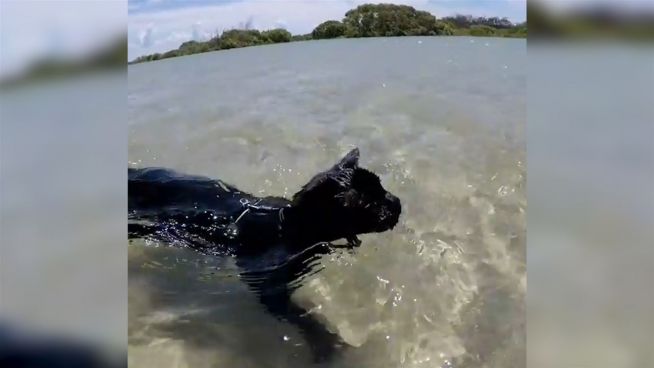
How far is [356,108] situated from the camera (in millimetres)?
9500

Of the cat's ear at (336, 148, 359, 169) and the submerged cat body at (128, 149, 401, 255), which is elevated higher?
the cat's ear at (336, 148, 359, 169)

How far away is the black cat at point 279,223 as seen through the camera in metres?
4.22

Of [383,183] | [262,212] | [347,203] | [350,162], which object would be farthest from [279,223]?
[383,183]

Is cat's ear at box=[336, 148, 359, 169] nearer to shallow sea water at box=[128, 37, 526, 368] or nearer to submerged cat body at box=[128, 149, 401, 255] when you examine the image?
submerged cat body at box=[128, 149, 401, 255]

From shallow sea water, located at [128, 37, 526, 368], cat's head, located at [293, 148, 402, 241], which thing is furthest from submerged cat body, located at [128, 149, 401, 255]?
shallow sea water, located at [128, 37, 526, 368]

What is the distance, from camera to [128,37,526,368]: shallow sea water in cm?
384

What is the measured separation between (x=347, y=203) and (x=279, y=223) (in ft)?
2.29

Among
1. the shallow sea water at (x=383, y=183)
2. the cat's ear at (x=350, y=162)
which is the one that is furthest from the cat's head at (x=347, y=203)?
the shallow sea water at (x=383, y=183)

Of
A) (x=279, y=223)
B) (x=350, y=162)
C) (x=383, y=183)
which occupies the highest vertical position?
(x=350, y=162)

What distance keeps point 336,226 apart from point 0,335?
8.92 feet

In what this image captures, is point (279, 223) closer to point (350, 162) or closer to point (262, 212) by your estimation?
point (262, 212)

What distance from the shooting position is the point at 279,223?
446cm

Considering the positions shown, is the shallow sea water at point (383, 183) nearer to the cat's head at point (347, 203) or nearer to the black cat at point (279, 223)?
the black cat at point (279, 223)

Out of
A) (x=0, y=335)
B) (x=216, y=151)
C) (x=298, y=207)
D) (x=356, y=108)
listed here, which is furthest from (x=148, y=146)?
(x=0, y=335)
